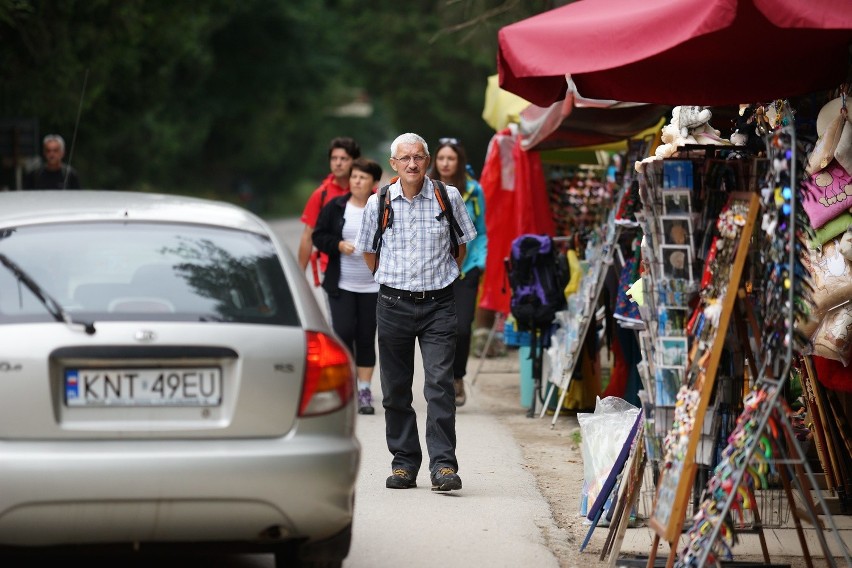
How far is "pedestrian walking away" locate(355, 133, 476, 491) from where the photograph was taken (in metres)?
7.52

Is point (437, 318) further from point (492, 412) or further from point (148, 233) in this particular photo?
point (492, 412)

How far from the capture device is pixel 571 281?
10727mm

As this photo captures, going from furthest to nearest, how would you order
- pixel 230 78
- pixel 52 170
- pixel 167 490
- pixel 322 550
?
1. pixel 230 78
2. pixel 52 170
3. pixel 322 550
4. pixel 167 490

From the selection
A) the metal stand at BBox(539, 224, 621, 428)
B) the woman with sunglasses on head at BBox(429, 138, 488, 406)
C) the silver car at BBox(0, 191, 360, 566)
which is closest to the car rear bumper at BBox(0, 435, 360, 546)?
the silver car at BBox(0, 191, 360, 566)

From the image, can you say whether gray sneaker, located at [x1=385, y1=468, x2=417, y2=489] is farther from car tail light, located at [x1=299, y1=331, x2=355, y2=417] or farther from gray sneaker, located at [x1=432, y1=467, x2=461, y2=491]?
car tail light, located at [x1=299, y1=331, x2=355, y2=417]

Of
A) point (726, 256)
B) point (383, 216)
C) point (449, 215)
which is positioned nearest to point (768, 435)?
point (726, 256)

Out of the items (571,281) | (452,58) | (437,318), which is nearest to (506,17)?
(571,281)

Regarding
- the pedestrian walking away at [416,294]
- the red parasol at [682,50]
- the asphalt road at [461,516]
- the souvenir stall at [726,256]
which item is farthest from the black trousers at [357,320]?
the souvenir stall at [726,256]

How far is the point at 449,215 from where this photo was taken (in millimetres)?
7598

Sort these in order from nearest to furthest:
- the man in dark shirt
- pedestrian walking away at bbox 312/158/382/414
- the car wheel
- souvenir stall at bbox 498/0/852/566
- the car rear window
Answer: the car rear window
souvenir stall at bbox 498/0/852/566
the car wheel
pedestrian walking away at bbox 312/158/382/414
the man in dark shirt

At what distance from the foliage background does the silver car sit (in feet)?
10.4

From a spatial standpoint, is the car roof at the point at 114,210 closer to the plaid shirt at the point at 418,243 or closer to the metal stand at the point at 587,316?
the plaid shirt at the point at 418,243

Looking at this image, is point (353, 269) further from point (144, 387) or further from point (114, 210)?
point (144, 387)

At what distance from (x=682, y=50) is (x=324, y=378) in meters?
2.19
